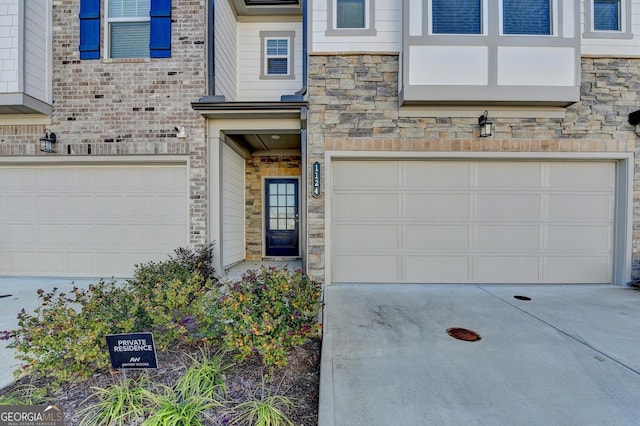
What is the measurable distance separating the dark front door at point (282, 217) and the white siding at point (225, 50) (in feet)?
7.96

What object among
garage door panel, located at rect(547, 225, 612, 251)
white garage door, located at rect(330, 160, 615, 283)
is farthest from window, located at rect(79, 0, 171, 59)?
garage door panel, located at rect(547, 225, 612, 251)

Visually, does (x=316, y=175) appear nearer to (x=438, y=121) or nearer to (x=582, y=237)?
(x=438, y=121)

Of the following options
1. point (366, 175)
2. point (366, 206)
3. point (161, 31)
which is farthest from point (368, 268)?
point (161, 31)

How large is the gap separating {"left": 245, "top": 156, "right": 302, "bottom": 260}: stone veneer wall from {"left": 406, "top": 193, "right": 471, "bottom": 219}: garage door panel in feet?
11.2

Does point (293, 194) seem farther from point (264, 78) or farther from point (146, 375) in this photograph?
point (146, 375)

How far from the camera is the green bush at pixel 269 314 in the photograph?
7.82ft

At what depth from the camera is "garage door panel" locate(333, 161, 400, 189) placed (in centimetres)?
532

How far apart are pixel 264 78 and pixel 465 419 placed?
7.23 meters

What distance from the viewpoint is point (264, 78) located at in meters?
7.05

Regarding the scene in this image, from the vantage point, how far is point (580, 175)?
5.27 metres

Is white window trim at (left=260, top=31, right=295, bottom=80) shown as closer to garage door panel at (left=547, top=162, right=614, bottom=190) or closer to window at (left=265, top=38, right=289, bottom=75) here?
window at (left=265, top=38, right=289, bottom=75)

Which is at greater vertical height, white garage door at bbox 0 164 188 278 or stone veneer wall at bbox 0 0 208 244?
stone veneer wall at bbox 0 0 208 244

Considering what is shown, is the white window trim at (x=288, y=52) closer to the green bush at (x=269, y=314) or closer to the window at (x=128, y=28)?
the window at (x=128, y=28)

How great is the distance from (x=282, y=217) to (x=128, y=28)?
5.01m
